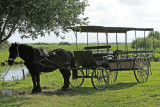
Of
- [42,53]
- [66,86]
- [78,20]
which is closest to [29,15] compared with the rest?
[42,53]

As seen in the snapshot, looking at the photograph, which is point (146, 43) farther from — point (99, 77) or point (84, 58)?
point (84, 58)

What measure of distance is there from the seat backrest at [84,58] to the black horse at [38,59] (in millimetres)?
360

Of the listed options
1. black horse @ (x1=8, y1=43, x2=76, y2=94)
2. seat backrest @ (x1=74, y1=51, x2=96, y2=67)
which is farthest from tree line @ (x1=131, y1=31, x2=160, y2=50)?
black horse @ (x1=8, y1=43, x2=76, y2=94)

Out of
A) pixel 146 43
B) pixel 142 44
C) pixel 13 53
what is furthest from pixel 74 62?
pixel 146 43

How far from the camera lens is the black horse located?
1048 centimetres

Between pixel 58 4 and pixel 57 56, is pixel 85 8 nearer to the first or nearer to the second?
pixel 58 4

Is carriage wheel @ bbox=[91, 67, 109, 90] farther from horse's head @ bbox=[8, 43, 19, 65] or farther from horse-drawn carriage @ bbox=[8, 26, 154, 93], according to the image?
horse's head @ bbox=[8, 43, 19, 65]

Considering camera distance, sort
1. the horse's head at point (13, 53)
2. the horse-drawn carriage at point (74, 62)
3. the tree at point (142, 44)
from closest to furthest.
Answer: the horse's head at point (13, 53) → the horse-drawn carriage at point (74, 62) → the tree at point (142, 44)

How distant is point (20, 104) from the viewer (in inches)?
346

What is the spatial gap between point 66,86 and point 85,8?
4.43 meters

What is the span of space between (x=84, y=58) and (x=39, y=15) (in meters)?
2.98

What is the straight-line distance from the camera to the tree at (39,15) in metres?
10.4

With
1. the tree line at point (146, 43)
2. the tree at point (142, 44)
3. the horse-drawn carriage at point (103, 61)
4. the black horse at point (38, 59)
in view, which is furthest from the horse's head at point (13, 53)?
the tree at point (142, 44)

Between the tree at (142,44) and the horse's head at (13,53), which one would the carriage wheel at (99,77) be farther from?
the tree at (142,44)
